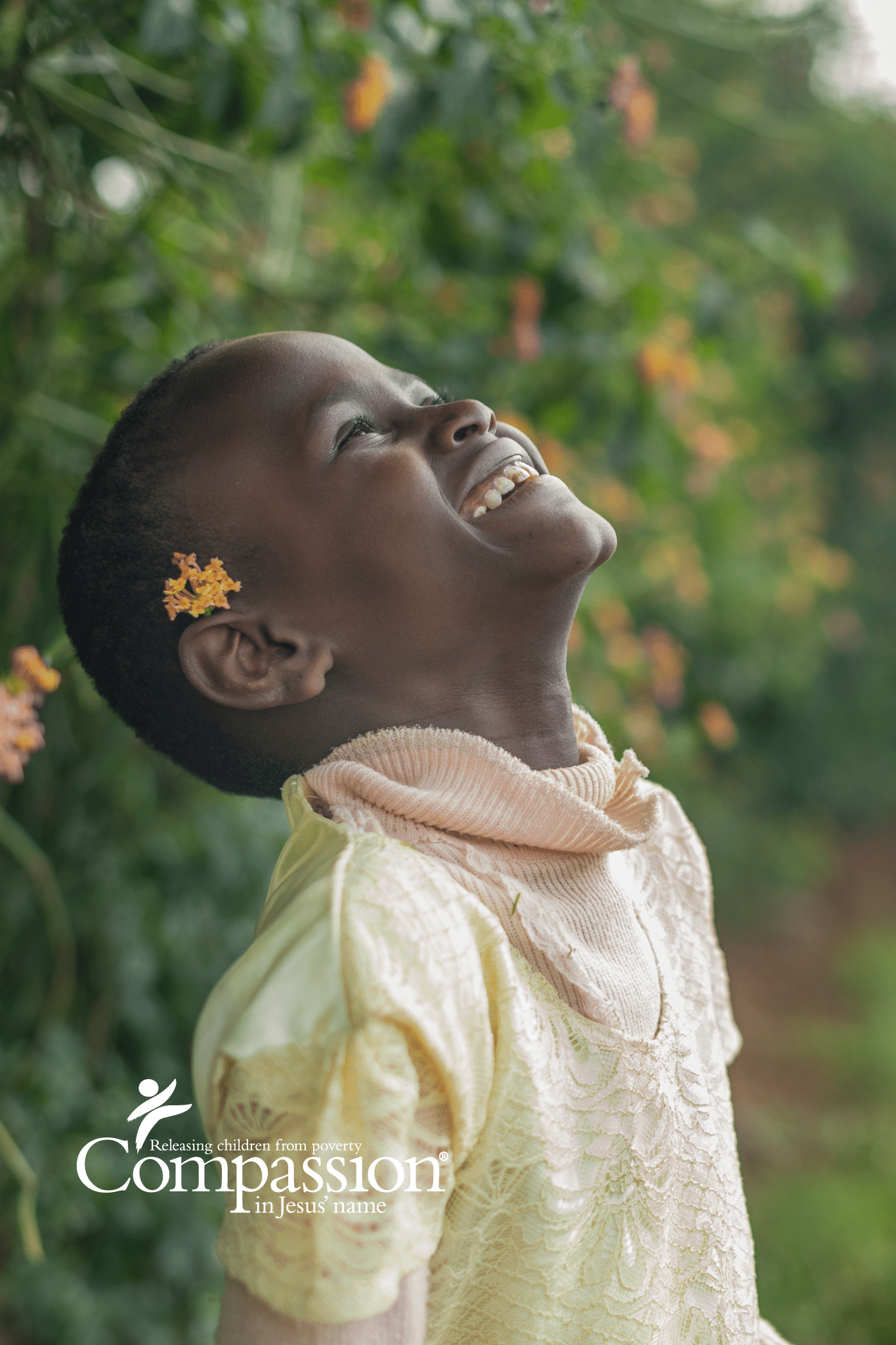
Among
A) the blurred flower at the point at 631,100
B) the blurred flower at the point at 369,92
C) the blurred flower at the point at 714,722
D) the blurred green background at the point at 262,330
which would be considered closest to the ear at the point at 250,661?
the blurred green background at the point at 262,330

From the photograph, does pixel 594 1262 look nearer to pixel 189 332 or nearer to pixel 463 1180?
pixel 463 1180

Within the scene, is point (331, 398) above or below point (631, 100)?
below

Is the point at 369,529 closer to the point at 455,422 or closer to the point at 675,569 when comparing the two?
the point at 455,422

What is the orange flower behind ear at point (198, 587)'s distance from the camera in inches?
39.7

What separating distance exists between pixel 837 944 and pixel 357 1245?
534 centimetres

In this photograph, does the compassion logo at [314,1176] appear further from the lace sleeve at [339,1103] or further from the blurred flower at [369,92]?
the blurred flower at [369,92]

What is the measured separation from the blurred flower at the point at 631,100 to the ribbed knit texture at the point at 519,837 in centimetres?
125

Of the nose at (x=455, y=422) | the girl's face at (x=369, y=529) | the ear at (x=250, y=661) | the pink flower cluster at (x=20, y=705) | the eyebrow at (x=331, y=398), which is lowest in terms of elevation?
the pink flower cluster at (x=20, y=705)

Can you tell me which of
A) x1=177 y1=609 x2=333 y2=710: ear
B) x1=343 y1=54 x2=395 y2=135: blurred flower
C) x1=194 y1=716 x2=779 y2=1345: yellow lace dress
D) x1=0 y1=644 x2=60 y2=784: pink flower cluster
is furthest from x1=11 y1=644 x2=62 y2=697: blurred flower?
x1=343 y1=54 x2=395 y2=135: blurred flower

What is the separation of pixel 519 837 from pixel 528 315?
1367 mm

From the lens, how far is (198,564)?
102 cm

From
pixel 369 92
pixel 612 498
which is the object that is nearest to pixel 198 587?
pixel 369 92

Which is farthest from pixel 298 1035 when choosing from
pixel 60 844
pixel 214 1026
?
pixel 60 844

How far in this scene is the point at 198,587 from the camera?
3.33 feet
